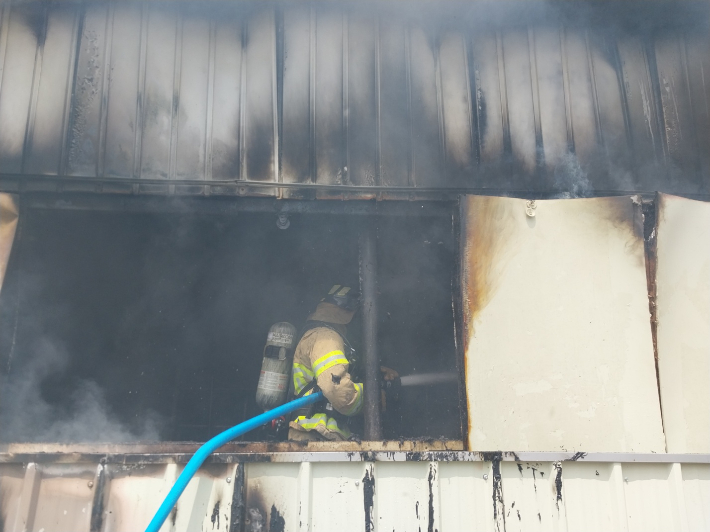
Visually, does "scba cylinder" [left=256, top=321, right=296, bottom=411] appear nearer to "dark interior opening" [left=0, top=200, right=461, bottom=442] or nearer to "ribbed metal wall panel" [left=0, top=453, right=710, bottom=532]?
"dark interior opening" [left=0, top=200, right=461, bottom=442]

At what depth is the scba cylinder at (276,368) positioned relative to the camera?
4188 mm

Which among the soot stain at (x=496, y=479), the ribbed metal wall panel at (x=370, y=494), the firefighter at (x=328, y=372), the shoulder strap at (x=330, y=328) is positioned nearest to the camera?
the ribbed metal wall panel at (x=370, y=494)

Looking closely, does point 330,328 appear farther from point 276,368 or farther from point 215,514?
point 215,514

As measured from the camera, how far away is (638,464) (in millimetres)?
2883

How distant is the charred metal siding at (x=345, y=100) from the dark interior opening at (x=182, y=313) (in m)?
0.45

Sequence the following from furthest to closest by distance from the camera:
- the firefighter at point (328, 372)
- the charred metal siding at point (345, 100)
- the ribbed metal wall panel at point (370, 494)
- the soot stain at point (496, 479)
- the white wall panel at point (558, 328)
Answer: the charred metal siding at point (345, 100) < the firefighter at point (328, 372) < the white wall panel at point (558, 328) < the soot stain at point (496, 479) < the ribbed metal wall panel at point (370, 494)

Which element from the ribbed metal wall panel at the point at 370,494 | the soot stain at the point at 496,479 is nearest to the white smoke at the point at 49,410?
the ribbed metal wall panel at the point at 370,494

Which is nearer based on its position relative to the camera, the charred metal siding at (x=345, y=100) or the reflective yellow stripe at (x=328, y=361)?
the reflective yellow stripe at (x=328, y=361)

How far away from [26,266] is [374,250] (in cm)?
293

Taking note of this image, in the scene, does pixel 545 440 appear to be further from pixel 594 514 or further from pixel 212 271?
pixel 212 271

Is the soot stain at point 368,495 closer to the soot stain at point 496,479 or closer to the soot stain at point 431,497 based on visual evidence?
the soot stain at point 431,497

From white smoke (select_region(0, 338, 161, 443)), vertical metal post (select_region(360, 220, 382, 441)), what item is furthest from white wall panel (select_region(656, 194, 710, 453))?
white smoke (select_region(0, 338, 161, 443))

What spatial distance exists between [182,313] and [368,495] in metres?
2.94

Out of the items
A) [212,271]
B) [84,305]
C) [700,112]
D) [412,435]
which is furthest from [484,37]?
[84,305]
